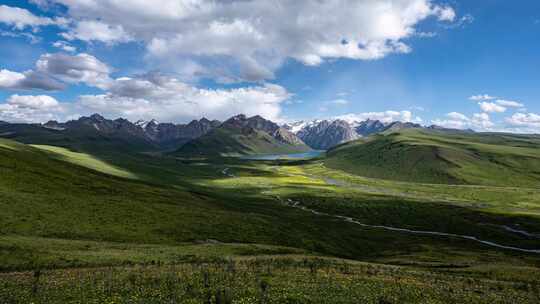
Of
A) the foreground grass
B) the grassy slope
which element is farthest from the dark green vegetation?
the grassy slope

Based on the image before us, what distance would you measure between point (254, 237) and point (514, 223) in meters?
121

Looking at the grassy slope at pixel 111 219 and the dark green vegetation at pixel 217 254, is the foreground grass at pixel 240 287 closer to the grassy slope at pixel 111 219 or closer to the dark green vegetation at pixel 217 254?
the dark green vegetation at pixel 217 254

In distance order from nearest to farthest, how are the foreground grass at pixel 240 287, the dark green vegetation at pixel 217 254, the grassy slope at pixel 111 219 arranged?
the foreground grass at pixel 240 287
the dark green vegetation at pixel 217 254
the grassy slope at pixel 111 219

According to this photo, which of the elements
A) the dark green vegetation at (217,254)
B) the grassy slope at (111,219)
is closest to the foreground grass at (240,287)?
the dark green vegetation at (217,254)

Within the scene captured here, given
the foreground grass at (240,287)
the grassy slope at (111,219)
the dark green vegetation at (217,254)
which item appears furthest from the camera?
the grassy slope at (111,219)

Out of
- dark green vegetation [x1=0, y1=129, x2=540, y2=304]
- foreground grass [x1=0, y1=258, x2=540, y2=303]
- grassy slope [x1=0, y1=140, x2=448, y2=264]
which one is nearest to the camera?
foreground grass [x1=0, y1=258, x2=540, y2=303]

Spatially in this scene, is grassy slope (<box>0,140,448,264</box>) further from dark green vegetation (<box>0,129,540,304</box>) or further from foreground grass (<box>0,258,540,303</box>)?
foreground grass (<box>0,258,540,303</box>)

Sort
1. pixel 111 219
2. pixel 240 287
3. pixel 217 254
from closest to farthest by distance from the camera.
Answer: pixel 240 287 < pixel 217 254 < pixel 111 219

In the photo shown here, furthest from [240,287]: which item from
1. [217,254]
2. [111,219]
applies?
[111,219]

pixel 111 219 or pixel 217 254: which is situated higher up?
pixel 111 219

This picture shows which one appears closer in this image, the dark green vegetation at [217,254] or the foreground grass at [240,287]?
the foreground grass at [240,287]

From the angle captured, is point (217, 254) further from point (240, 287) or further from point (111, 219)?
point (111, 219)

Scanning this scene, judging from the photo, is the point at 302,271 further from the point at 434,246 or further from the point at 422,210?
the point at 422,210

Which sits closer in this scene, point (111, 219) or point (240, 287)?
point (240, 287)
